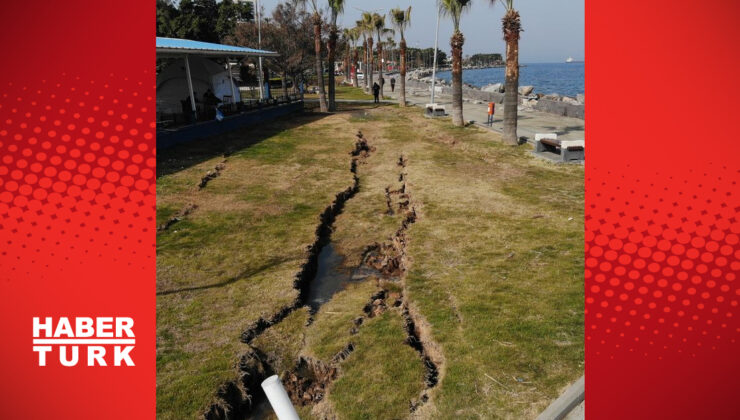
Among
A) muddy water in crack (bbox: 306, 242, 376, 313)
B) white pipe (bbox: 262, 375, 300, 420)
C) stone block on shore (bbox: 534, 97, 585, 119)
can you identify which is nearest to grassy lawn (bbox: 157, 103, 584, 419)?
muddy water in crack (bbox: 306, 242, 376, 313)

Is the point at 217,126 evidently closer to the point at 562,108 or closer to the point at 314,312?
the point at 314,312

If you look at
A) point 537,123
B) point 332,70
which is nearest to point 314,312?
point 537,123

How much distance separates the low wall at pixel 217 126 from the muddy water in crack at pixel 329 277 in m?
12.4

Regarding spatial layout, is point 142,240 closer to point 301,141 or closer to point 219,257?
point 219,257

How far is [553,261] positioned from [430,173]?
749cm

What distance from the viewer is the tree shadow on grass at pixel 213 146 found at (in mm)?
17234

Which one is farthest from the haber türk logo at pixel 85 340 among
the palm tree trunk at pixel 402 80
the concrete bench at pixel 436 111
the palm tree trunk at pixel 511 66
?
the palm tree trunk at pixel 402 80

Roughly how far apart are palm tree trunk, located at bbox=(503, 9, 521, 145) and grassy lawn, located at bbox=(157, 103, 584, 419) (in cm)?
336

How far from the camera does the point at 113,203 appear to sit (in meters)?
8.82

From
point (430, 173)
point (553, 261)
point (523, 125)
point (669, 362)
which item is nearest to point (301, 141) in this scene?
point (430, 173)

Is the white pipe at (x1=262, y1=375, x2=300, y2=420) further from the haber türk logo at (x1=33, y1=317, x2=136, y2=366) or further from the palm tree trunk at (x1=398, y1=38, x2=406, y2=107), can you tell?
the palm tree trunk at (x1=398, y1=38, x2=406, y2=107)

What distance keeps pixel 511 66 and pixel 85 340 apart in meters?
18.0

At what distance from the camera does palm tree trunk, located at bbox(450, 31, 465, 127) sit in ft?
81.8

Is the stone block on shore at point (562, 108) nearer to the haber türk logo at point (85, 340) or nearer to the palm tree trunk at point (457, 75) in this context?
the palm tree trunk at point (457, 75)
